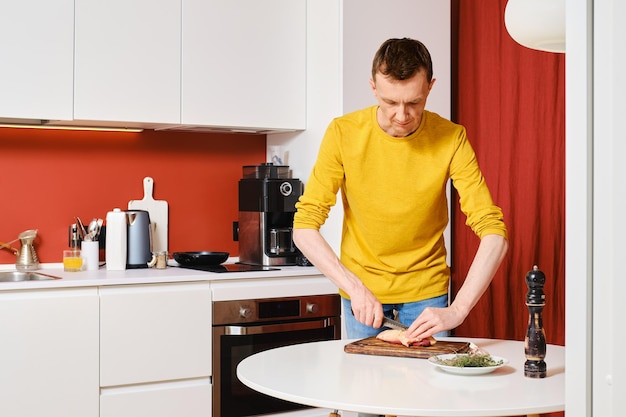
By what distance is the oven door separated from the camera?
3549 millimetres

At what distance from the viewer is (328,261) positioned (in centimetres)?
245

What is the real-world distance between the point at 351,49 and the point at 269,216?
0.86 metres

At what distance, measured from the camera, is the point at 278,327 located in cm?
368

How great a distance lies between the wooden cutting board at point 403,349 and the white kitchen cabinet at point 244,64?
186cm

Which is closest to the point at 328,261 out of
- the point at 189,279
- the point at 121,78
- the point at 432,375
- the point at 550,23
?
the point at 432,375

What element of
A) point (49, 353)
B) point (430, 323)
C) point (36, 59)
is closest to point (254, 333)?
point (49, 353)

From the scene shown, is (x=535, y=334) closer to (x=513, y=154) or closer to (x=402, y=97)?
(x=402, y=97)

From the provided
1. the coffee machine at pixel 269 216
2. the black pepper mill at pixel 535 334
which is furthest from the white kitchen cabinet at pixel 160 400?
the black pepper mill at pixel 535 334

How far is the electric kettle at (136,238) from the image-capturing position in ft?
12.5

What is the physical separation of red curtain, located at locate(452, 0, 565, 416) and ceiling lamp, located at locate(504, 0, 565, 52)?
144 cm

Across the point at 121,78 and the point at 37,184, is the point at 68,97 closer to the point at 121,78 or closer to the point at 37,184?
the point at 121,78

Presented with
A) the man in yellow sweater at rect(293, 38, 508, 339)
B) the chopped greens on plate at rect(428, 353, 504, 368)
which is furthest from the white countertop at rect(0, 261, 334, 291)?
the chopped greens on plate at rect(428, 353, 504, 368)

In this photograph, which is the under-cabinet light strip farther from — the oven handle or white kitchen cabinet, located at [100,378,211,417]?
white kitchen cabinet, located at [100,378,211,417]

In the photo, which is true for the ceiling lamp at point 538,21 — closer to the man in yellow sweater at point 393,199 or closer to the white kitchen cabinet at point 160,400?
the man in yellow sweater at point 393,199
